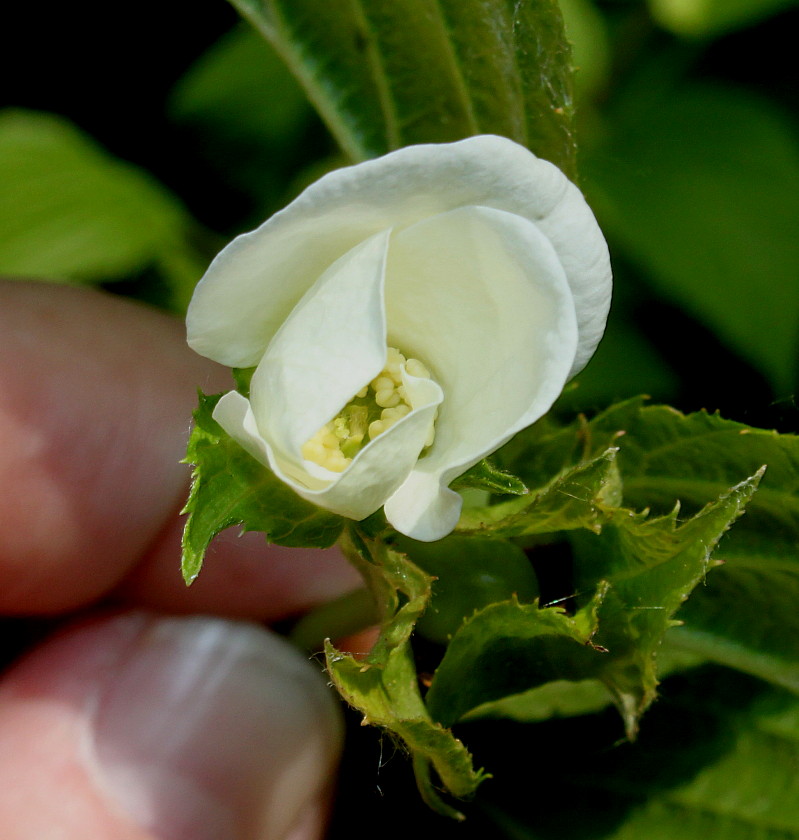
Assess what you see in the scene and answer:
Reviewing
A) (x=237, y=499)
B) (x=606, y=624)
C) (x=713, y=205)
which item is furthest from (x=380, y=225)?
(x=713, y=205)

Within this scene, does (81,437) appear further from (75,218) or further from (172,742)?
(75,218)

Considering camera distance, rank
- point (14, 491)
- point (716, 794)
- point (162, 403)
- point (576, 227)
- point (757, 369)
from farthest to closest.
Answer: point (757, 369) < point (162, 403) < point (14, 491) < point (716, 794) < point (576, 227)

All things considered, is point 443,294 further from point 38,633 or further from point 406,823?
point 38,633

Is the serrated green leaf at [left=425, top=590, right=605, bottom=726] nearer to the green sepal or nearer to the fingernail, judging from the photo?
the green sepal

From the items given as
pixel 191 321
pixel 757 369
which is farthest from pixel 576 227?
pixel 757 369

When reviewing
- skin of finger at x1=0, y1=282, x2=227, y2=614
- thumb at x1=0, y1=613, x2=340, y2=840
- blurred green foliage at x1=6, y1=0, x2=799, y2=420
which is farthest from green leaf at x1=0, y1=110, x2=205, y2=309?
thumb at x1=0, y1=613, x2=340, y2=840

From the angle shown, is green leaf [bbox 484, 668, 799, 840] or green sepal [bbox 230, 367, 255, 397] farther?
green leaf [bbox 484, 668, 799, 840]
